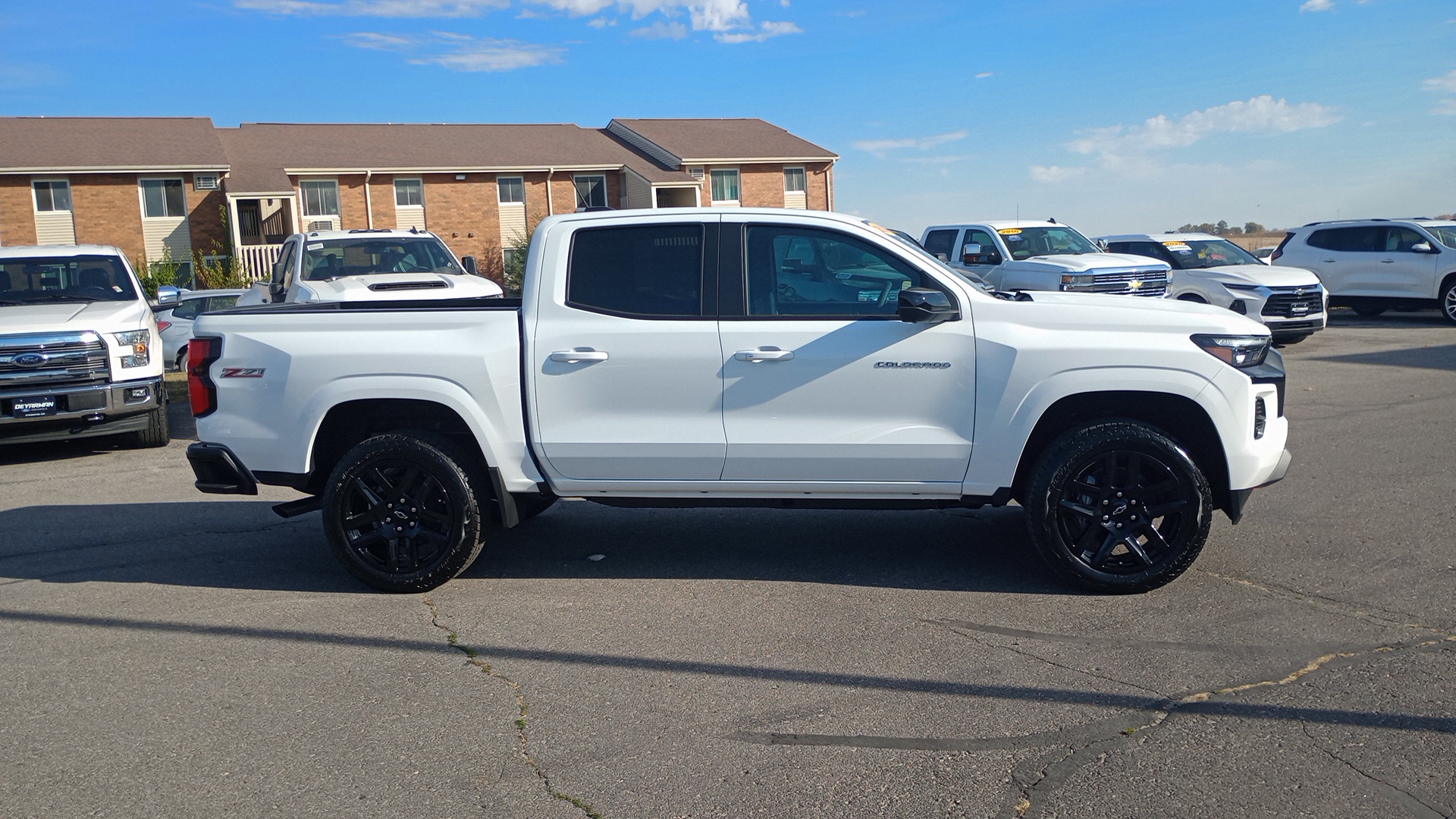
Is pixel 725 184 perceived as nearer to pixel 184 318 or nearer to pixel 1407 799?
pixel 184 318

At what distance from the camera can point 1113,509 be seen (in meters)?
5.58

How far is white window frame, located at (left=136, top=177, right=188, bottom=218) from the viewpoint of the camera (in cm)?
3566

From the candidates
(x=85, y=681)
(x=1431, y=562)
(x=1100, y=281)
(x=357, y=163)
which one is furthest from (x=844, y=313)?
(x=357, y=163)

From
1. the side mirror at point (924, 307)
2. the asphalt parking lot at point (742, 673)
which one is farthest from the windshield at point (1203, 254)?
the side mirror at point (924, 307)

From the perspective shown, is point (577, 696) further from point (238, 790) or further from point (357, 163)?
point (357, 163)

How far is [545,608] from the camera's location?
5699 millimetres

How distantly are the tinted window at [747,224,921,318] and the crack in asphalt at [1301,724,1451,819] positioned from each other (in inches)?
111

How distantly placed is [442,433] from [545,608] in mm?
1110

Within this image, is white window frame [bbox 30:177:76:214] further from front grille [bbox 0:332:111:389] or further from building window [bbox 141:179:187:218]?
front grille [bbox 0:332:111:389]

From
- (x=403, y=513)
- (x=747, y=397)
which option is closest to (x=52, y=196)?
(x=403, y=513)

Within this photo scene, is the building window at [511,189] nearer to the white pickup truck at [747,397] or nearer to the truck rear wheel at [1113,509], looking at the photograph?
the white pickup truck at [747,397]

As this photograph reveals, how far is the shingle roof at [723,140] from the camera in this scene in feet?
141

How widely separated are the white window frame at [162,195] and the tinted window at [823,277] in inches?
1396

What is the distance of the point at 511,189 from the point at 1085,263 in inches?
1129
